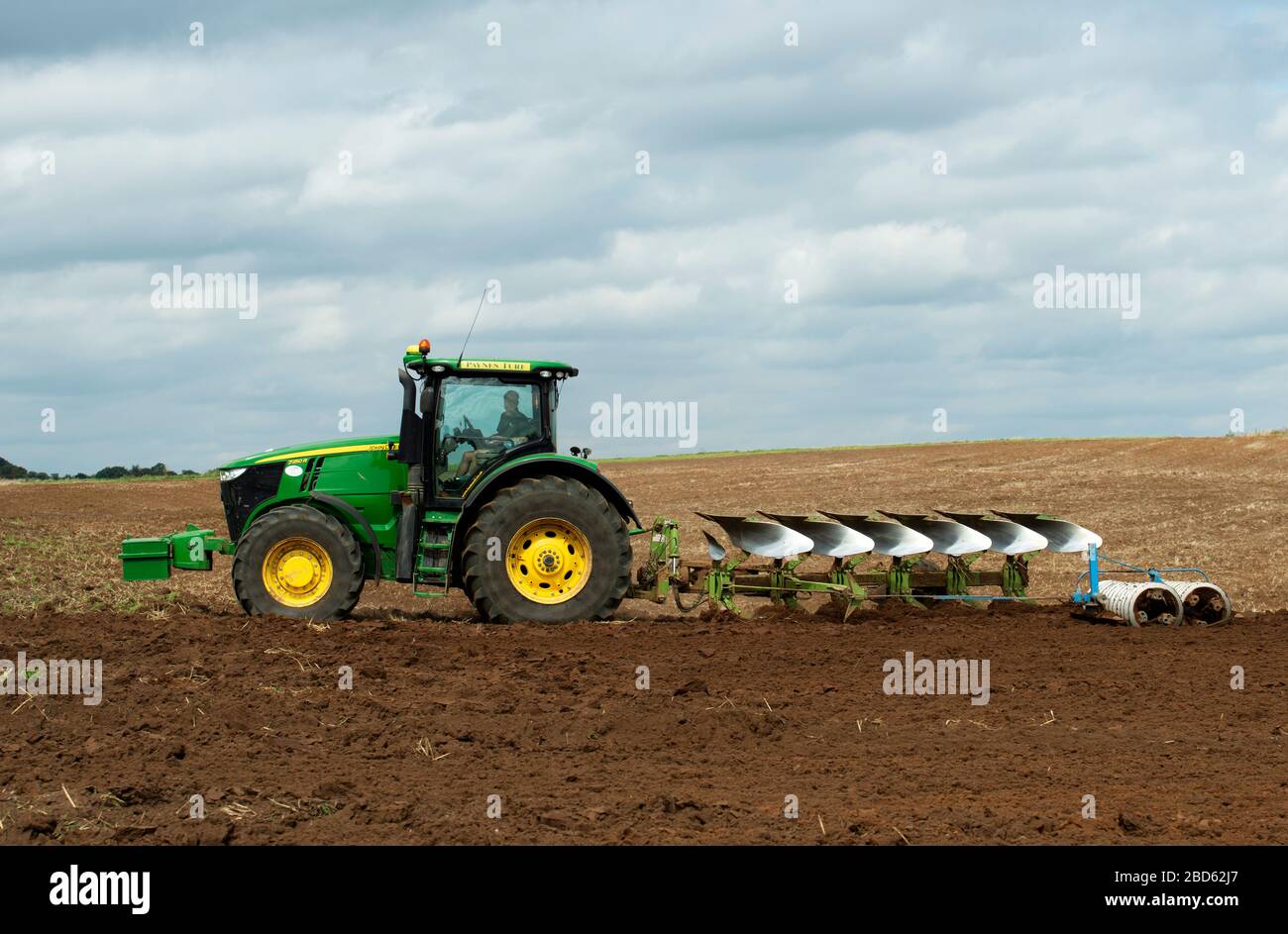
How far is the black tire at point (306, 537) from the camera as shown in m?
11.5

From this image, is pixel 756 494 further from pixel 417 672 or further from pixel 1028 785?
pixel 1028 785

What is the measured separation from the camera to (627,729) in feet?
26.6

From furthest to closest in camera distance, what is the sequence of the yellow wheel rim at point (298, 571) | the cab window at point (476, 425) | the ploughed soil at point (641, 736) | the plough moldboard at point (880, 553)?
the plough moldboard at point (880, 553)
the cab window at point (476, 425)
the yellow wheel rim at point (298, 571)
the ploughed soil at point (641, 736)

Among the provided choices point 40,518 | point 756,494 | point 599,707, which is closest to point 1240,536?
point 756,494

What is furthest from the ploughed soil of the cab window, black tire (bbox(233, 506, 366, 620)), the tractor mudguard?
the cab window

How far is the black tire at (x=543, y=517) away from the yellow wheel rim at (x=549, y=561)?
0.25 ft

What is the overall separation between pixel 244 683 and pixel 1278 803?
6442 millimetres

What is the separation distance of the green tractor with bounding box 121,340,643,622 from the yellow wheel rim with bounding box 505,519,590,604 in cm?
1

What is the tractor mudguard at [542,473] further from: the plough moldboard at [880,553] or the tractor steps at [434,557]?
the plough moldboard at [880,553]

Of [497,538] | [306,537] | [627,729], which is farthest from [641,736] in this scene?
[306,537]

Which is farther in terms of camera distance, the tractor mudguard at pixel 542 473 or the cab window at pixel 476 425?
the cab window at pixel 476 425

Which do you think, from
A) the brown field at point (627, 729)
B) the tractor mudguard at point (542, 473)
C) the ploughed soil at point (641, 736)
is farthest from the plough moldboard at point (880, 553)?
the tractor mudguard at point (542, 473)

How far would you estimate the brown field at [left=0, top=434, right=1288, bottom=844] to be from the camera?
606 centimetres
